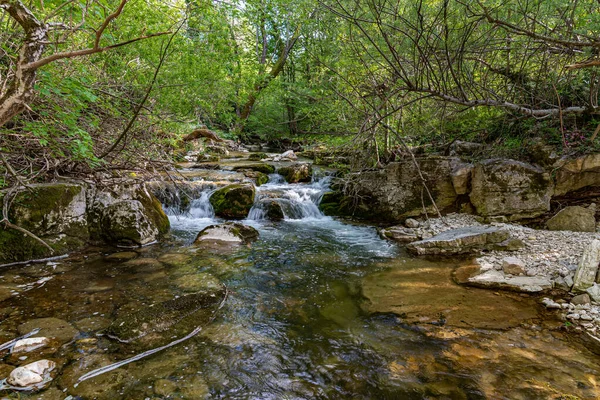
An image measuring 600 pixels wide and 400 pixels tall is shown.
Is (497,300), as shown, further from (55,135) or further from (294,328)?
(55,135)

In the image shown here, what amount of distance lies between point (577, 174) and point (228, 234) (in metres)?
7.28

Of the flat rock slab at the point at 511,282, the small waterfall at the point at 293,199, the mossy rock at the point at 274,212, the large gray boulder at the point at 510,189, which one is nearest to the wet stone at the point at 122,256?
the small waterfall at the point at 293,199

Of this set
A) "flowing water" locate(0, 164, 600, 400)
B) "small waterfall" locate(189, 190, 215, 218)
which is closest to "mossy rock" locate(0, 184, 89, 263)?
"flowing water" locate(0, 164, 600, 400)

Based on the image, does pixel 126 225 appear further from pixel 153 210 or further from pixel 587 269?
pixel 587 269

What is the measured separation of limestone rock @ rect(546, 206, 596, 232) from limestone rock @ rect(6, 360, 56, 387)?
788cm

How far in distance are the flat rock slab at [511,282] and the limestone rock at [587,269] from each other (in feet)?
0.97

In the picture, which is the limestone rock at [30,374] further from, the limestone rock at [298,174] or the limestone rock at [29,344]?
the limestone rock at [298,174]

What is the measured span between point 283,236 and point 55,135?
4560mm

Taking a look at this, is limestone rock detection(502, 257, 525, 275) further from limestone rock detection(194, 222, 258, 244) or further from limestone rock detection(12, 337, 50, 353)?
limestone rock detection(12, 337, 50, 353)

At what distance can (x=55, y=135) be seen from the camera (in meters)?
3.74

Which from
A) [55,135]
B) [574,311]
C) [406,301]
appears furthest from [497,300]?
[55,135]

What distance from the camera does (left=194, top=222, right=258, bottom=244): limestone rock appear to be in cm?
639

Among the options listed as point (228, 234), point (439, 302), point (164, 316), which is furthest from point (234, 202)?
point (439, 302)

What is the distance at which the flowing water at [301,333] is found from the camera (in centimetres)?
253
